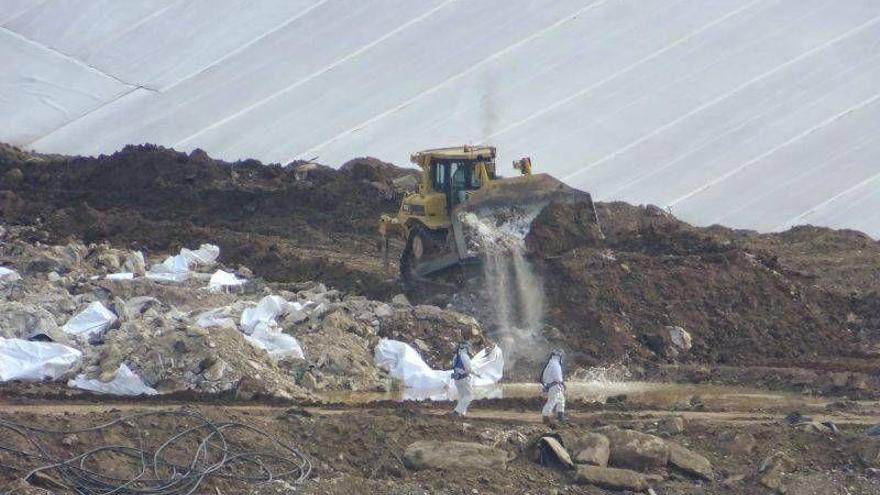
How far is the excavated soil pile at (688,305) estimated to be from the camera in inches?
767

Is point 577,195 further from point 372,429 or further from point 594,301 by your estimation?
point 372,429

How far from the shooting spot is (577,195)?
66.2 ft

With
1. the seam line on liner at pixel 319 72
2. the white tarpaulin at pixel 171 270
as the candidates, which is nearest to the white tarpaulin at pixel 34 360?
the white tarpaulin at pixel 171 270

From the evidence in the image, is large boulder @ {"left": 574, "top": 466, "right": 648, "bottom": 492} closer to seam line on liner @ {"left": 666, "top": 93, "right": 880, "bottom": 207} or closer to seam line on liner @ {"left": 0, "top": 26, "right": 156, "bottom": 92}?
seam line on liner @ {"left": 666, "top": 93, "right": 880, "bottom": 207}

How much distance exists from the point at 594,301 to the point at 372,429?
6.42 metres

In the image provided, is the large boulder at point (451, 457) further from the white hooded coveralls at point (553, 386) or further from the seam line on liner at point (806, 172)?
the seam line on liner at point (806, 172)

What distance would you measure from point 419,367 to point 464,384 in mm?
2523

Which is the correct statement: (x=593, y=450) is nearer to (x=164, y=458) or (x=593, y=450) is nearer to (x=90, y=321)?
(x=164, y=458)

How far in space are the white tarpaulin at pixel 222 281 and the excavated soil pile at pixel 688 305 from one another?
3.76 meters

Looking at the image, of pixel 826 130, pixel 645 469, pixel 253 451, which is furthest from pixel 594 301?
pixel 826 130

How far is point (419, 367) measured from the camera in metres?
17.9

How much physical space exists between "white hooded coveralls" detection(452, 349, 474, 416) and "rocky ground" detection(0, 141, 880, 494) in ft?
0.92

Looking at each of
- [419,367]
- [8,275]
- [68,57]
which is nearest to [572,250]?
[419,367]

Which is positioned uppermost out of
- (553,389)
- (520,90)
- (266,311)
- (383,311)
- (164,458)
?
(520,90)
